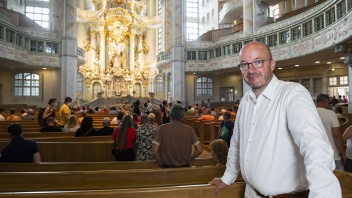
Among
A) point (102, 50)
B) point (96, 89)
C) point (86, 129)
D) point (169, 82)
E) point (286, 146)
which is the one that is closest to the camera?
point (286, 146)

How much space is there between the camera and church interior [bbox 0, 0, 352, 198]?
3.04m

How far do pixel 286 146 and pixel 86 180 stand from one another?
2093 mm

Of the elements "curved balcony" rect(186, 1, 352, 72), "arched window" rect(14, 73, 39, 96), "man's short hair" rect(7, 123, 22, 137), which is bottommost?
"man's short hair" rect(7, 123, 22, 137)

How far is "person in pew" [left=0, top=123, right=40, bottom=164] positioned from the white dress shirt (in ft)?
12.3

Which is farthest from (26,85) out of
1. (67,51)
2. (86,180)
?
(86,180)

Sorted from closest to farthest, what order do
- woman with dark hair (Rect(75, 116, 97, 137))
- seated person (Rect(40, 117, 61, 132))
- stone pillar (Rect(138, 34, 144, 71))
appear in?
woman with dark hair (Rect(75, 116, 97, 137)), seated person (Rect(40, 117, 61, 132)), stone pillar (Rect(138, 34, 144, 71))

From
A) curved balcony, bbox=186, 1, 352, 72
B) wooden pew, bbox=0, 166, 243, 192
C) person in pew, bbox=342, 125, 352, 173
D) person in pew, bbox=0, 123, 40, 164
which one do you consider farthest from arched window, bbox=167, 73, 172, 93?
wooden pew, bbox=0, 166, 243, 192

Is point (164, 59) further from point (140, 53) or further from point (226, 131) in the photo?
point (226, 131)

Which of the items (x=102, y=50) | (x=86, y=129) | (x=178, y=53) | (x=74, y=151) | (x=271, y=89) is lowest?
(x=74, y=151)

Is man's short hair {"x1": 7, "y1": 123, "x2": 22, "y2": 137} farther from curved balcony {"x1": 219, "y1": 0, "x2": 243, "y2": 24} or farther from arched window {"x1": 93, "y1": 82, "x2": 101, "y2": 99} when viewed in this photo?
arched window {"x1": 93, "y1": 82, "x2": 101, "y2": 99}

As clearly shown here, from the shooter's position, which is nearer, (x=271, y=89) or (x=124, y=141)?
(x=271, y=89)

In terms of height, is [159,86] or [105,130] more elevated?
[159,86]

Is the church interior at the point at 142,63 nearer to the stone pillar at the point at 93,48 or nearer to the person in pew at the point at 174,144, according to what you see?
the stone pillar at the point at 93,48

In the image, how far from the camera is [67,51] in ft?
81.9
